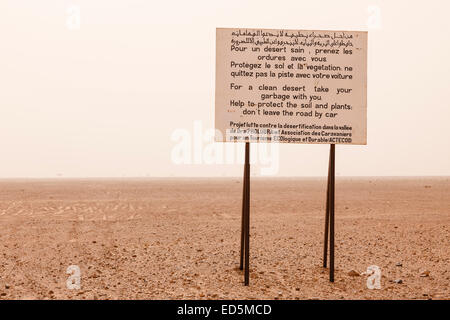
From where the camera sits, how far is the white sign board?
24.9 ft

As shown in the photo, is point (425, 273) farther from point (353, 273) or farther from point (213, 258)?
point (213, 258)

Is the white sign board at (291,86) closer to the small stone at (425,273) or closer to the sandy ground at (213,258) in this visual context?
the sandy ground at (213,258)

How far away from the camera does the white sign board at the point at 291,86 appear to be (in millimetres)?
7590

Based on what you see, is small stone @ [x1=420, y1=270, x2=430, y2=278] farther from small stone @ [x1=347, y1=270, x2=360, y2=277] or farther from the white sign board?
the white sign board

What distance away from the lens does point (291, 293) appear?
7277 mm

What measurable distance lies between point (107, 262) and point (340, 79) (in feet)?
20.0

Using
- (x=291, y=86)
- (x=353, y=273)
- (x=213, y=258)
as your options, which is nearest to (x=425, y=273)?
(x=353, y=273)

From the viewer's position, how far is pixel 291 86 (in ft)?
25.2

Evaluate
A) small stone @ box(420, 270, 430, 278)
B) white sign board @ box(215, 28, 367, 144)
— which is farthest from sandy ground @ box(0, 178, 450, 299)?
white sign board @ box(215, 28, 367, 144)

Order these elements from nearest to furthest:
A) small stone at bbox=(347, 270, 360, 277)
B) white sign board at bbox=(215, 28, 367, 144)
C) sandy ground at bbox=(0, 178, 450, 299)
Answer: sandy ground at bbox=(0, 178, 450, 299) < white sign board at bbox=(215, 28, 367, 144) < small stone at bbox=(347, 270, 360, 277)

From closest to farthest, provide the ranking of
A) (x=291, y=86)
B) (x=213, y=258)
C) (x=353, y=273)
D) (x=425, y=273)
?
(x=291, y=86) < (x=353, y=273) < (x=425, y=273) < (x=213, y=258)
